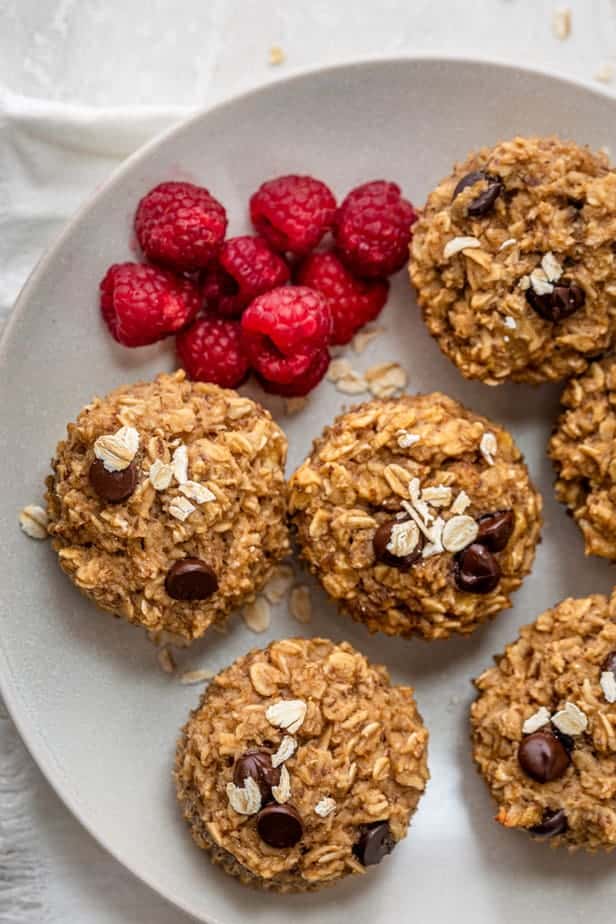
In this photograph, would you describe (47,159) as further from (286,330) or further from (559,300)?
(559,300)

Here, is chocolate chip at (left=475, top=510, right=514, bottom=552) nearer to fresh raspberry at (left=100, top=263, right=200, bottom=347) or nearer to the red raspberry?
the red raspberry

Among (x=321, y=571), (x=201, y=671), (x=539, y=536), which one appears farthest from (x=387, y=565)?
(x=201, y=671)

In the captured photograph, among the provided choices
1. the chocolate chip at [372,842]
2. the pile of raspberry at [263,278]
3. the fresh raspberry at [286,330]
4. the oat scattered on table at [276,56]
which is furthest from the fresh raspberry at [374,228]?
the chocolate chip at [372,842]

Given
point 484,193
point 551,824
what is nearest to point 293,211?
point 484,193

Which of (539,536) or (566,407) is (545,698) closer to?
(539,536)

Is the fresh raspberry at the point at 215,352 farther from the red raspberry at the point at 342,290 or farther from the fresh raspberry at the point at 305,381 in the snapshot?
the red raspberry at the point at 342,290

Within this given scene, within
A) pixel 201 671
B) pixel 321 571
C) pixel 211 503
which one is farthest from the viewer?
pixel 201 671

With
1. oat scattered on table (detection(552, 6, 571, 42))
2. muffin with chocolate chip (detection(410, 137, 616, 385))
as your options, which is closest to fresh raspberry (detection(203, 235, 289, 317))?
muffin with chocolate chip (detection(410, 137, 616, 385))
